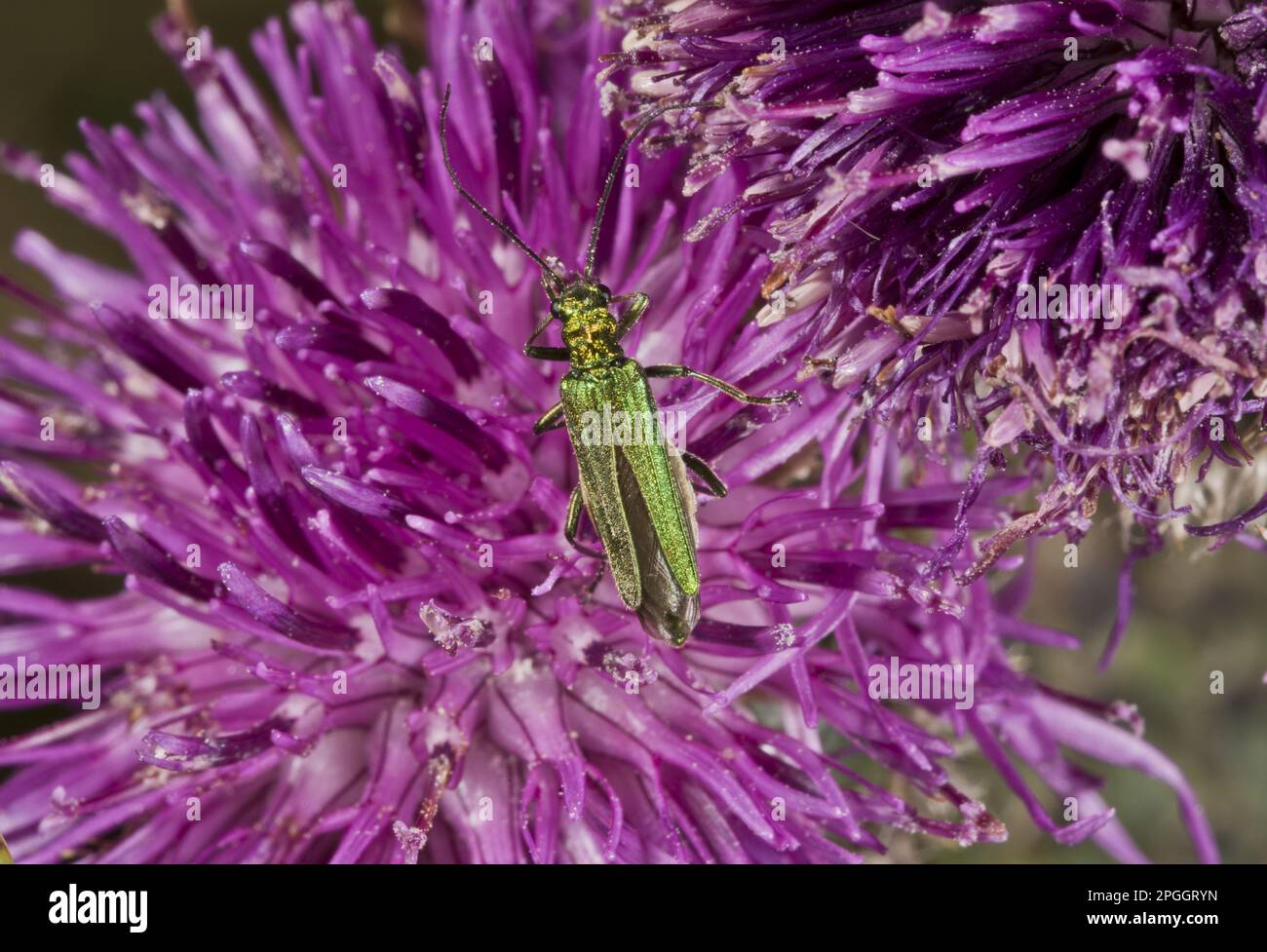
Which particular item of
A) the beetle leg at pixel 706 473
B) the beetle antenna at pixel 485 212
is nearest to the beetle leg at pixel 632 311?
the beetle antenna at pixel 485 212

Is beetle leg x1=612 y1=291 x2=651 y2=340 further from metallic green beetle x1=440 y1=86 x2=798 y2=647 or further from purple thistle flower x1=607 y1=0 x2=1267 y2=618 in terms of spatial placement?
purple thistle flower x1=607 y1=0 x2=1267 y2=618

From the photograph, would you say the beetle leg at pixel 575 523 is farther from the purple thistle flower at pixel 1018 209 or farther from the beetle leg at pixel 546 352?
the purple thistle flower at pixel 1018 209

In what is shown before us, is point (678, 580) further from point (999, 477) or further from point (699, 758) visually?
point (999, 477)

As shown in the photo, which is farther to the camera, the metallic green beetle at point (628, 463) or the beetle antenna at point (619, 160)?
the beetle antenna at point (619, 160)

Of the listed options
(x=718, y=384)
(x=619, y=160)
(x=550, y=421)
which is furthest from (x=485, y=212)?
(x=718, y=384)

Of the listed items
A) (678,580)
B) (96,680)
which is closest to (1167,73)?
(678,580)

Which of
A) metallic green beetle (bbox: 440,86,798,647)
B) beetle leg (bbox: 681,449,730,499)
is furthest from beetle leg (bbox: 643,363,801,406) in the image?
beetle leg (bbox: 681,449,730,499)

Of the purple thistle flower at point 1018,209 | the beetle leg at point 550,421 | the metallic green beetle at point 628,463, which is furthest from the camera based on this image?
the beetle leg at point 550,421
